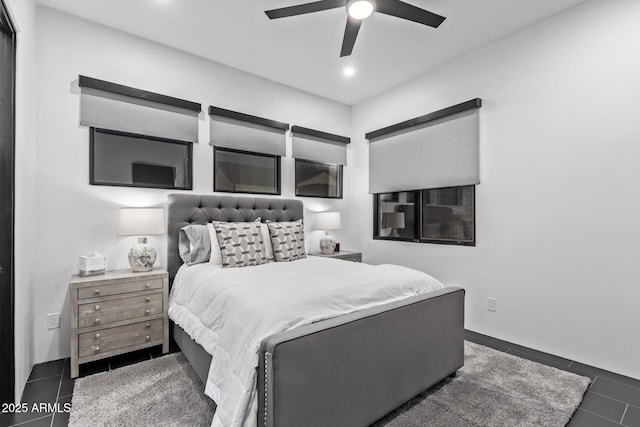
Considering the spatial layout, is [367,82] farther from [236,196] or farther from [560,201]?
[560,201]

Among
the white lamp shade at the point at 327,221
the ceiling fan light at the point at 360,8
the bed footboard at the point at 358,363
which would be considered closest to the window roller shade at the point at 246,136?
the white lamp shade at the point at 327,221

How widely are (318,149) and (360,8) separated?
2.40 meters

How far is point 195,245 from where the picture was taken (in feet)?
9.96

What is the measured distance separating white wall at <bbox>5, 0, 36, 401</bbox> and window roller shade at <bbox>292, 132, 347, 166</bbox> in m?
2.64

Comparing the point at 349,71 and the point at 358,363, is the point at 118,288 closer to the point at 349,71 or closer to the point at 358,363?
the point at 358,363

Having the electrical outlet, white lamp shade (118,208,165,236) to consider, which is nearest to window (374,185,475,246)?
white lamp shade (118,208,165,236)

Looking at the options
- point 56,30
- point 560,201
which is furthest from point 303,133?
point 560,201

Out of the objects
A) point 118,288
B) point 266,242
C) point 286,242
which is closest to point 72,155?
point 118,288

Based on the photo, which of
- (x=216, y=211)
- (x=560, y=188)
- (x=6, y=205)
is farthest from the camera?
(x=216, y=211)

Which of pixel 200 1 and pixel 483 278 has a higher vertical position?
pixel 200 1

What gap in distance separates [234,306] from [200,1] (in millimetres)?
2446

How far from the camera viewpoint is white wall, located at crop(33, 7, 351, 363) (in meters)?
2.63

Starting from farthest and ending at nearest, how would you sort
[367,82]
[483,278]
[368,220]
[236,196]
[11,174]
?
[368,220]
[367,82]
[236,196]
[483,278]
[11,174]

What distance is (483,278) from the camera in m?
3.30
